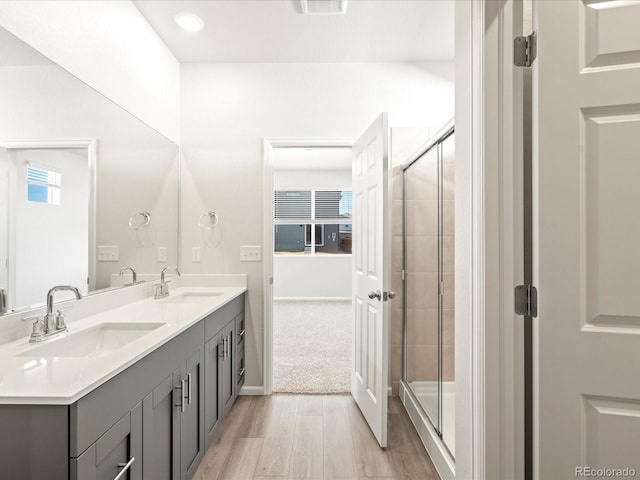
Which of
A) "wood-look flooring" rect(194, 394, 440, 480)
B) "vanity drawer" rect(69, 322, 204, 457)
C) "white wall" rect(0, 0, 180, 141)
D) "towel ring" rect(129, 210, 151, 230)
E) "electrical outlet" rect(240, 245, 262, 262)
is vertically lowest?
"wood-look flooring" rect(194, 394, 440, 480)

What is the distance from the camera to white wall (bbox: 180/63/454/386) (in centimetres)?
287

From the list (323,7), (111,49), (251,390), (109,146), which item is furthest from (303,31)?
→ (251,390)

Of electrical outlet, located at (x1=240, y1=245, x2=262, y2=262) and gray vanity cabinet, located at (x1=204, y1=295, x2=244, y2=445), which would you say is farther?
electrical outlet, located at (x1=240, y1=245, x2=262, y2=262)

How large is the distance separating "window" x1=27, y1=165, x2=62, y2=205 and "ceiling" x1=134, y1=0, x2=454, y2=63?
1.32 metres

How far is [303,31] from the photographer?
2.48m

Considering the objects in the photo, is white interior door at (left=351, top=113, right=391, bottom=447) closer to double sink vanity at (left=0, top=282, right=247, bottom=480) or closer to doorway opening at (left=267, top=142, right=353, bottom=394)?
double sink vanity at (left=0, top=282, right=247, bottom=480)

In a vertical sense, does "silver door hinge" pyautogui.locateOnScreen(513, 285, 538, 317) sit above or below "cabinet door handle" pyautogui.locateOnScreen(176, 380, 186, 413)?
above

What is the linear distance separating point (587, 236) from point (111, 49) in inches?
96.3

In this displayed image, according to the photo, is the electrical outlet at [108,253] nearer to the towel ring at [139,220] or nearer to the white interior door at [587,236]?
the towel ring at [139,220]

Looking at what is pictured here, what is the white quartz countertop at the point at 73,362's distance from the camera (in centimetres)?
92

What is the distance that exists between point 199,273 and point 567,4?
2.69m

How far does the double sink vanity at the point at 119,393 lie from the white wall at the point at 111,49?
118 centimetres

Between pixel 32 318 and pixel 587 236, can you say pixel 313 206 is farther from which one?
pixel 587 236

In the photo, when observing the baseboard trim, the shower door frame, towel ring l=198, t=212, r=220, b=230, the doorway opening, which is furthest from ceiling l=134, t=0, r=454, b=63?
the doorway opening
